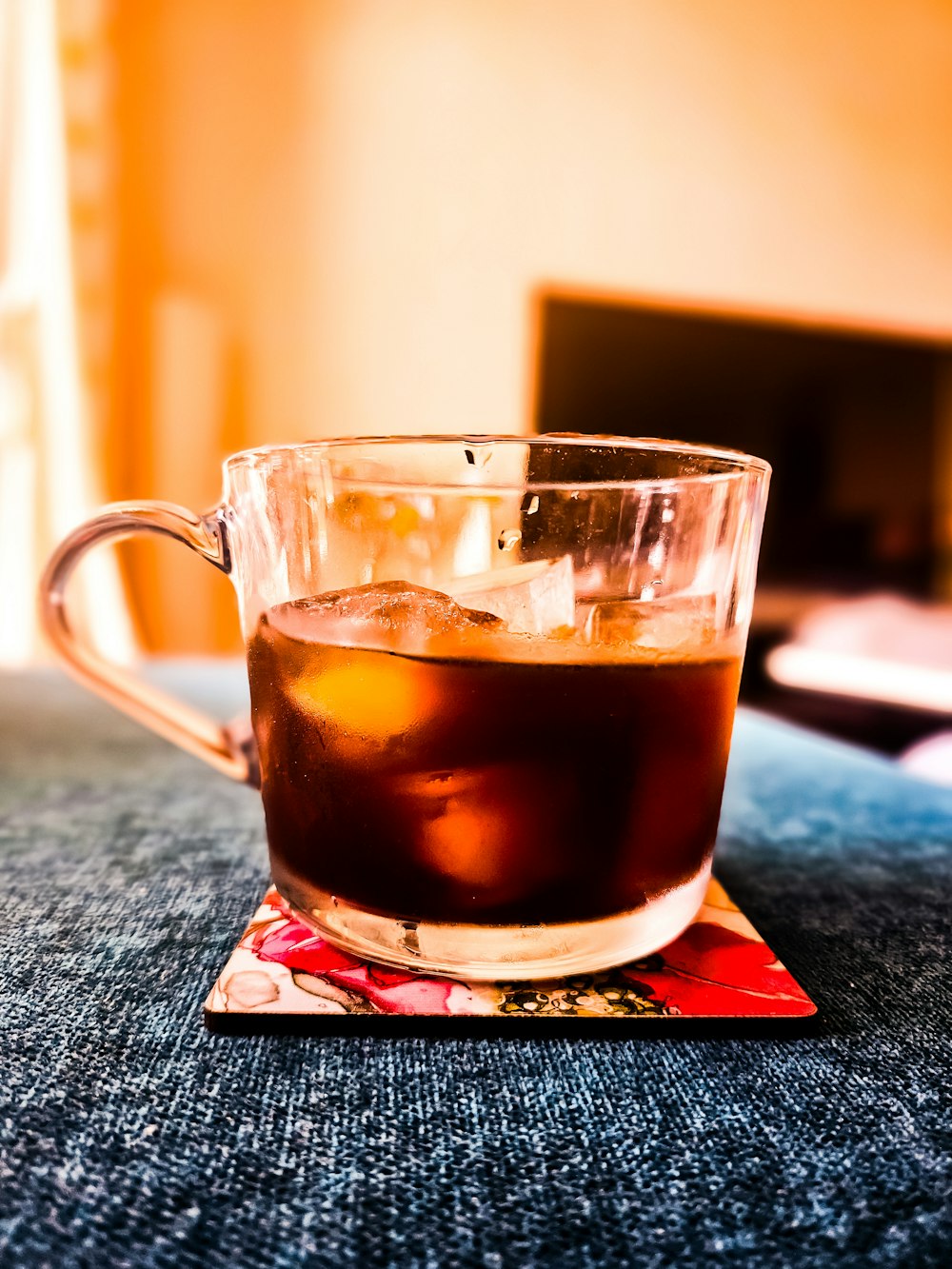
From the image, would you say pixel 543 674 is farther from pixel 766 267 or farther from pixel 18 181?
pixel 766 267

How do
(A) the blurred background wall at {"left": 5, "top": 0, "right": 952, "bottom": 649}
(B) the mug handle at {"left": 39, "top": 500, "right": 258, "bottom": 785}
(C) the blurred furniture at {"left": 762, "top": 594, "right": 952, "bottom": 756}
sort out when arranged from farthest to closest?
(A) the blurred background wall at {"left": 5, "top": 0, "right": 952, "bottom": 649} < (C) the blurred furniture at {"left": 762, "top": 594, "right": 952, "bottom": 756} < (B) the mug handle at {"left": 39, "top": 500, "right": 258, "bottom": 785}

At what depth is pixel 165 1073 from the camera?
24 centimetres

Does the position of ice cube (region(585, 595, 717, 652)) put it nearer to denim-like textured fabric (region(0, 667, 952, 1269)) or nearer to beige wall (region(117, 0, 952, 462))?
denim-like textured fabric (region(0, 667, 952, 1269))

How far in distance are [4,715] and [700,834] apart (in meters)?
0.67

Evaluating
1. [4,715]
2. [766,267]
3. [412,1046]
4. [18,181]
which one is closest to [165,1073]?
[412,1046]

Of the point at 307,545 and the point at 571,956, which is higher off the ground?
the point at 307,545

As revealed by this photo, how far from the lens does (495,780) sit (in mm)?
276

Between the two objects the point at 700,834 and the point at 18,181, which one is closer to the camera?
the point at 700,834

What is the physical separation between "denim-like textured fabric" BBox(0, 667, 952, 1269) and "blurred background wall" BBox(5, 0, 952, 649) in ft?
7.23

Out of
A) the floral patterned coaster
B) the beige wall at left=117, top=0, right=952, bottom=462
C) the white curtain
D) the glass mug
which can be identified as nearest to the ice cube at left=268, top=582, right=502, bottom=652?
the glass mug

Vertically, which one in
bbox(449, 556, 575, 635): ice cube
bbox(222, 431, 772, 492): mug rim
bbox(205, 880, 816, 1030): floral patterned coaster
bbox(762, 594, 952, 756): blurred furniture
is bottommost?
bbox(762, 594, 952, 756): blurred furniture

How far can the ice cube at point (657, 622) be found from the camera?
0.28 meters

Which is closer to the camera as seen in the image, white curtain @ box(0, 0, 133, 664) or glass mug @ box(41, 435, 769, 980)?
glass mug @ box(41, 435, 769, 980)

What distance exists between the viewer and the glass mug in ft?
0.91
